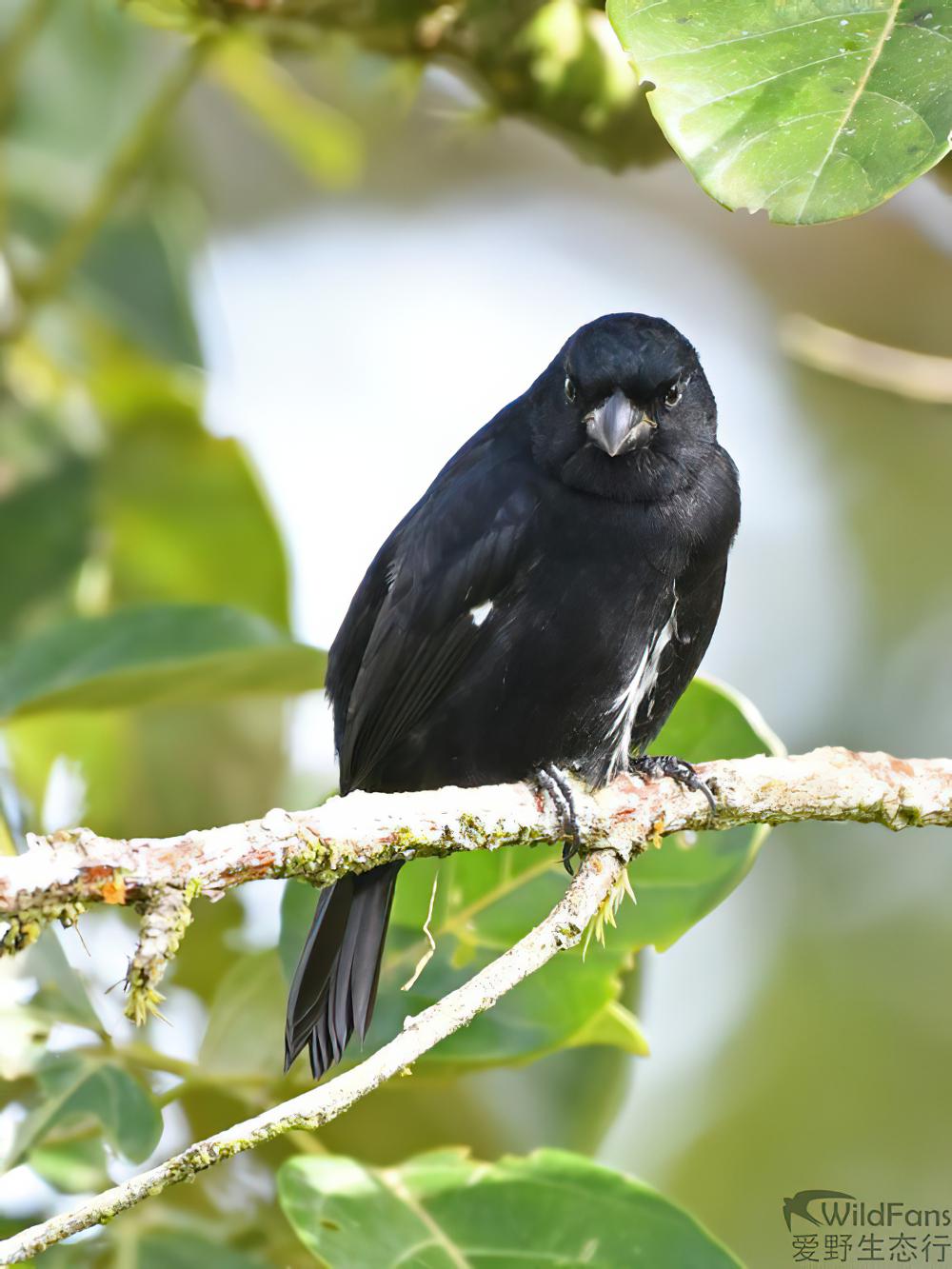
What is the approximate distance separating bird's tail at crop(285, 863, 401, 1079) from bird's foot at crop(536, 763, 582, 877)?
1.03 ft

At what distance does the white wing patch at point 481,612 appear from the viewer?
9.29 feet

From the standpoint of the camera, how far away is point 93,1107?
2260mm

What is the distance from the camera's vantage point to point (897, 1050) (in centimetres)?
584

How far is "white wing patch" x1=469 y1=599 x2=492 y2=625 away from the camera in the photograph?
283 cm

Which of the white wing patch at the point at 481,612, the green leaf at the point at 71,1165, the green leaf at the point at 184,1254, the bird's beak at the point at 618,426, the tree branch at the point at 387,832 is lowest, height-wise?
the green leaf at the point at 184,1254

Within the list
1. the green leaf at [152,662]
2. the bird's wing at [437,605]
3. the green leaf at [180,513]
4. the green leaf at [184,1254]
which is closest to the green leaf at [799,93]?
the bird's wing at [437,605]

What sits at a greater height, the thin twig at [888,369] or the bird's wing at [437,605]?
the thin twig at [888,369]

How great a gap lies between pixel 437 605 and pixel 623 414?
1.59 ft

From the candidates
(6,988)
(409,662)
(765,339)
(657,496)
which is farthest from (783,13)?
(765,339)

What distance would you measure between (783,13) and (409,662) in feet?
4.44

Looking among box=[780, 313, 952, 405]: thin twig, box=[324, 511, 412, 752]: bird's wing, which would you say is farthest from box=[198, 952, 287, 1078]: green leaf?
box=[780, 313, 952, 405]: thin twig

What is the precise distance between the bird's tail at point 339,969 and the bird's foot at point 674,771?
0.49m

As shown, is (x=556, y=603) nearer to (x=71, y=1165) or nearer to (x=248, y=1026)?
(x=248, y=1026)

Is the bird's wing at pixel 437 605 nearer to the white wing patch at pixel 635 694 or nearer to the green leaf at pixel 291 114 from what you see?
the white wing patch at pixel 635 694
